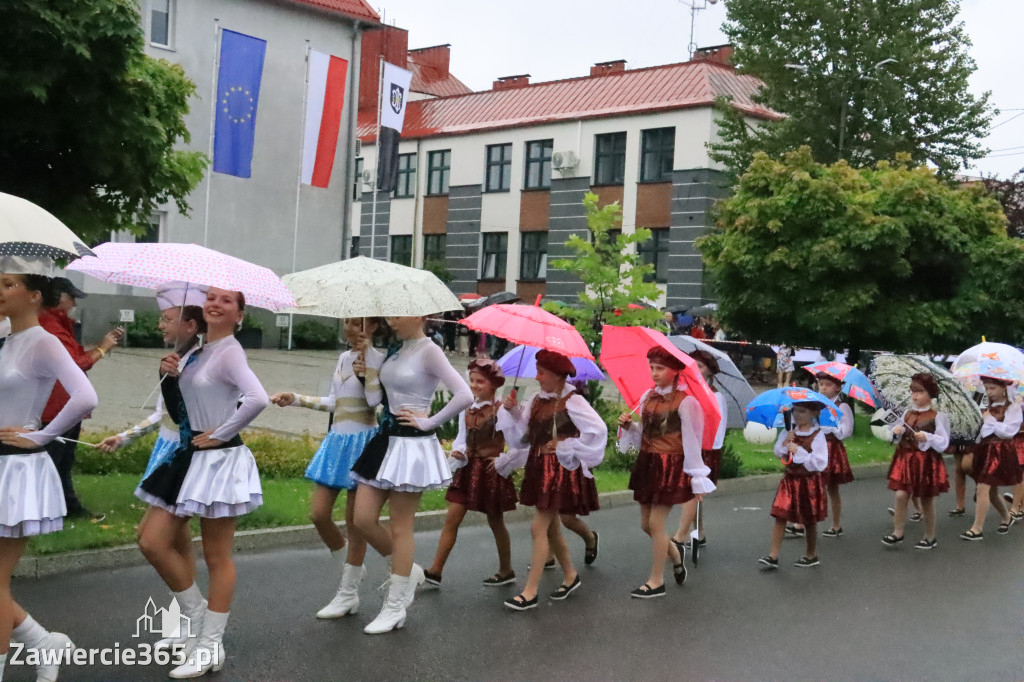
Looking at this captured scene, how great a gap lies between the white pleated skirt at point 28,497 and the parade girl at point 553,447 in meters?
3.33

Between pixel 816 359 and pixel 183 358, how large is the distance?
22636 millimetres

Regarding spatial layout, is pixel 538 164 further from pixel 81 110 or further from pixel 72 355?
pixel 72 355

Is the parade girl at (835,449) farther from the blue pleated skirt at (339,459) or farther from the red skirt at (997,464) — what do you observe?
the blue pleated skirt at (339,459)

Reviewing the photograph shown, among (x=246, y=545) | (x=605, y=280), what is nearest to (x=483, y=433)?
(x=246, y=545)

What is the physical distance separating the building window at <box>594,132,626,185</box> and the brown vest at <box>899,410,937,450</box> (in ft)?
95.7

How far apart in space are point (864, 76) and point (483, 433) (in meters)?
26.1

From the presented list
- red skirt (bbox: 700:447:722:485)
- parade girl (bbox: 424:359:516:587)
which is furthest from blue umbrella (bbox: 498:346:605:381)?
red skirt (bbox: 700:447:722:485)

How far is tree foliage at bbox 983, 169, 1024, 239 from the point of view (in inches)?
1558

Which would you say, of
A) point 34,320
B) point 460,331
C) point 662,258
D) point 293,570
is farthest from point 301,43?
point 34,320

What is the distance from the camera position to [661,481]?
27.5 feet

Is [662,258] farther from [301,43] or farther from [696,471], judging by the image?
[696,471]

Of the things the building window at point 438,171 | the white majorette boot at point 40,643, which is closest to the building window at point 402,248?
the building window at point 438,171

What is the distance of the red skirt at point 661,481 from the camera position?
27.3ft

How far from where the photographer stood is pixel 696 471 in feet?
27.1
